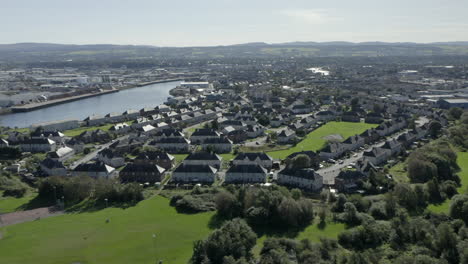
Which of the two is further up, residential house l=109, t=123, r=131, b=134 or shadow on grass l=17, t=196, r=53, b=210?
residential house l=109, t=123, r=131, b=134

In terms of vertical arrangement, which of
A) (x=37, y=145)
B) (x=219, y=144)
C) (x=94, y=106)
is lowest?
(x=94, y=106)

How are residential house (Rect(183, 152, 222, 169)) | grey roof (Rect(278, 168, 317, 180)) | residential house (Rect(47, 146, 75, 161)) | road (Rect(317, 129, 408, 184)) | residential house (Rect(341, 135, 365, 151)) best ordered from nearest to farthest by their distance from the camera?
1. grey roof (Rect(278, 168, 317, 180))
2. road (Rect(317, 129, 408, 184))
3. residential house (Rect(183, 152, 222, 169))
4. residential house (Rect(47, 146, 75, 161))
5. residential house (Rect(341, 135, 365, 151))

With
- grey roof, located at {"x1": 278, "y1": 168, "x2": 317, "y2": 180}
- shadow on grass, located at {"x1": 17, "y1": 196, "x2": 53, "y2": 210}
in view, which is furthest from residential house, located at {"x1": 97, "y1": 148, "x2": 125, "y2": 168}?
grey roof, located at {"x1": 278, "y1": 168, "x2": 317, "y2": 180}

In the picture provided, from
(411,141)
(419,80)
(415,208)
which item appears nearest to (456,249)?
(415,208)

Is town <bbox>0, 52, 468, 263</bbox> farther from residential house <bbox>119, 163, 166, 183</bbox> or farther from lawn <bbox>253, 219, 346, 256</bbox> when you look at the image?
lawn <bbox>253, 219, 346, 256</bbox>

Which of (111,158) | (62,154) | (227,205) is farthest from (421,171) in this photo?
(62,154)

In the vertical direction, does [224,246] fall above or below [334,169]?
above

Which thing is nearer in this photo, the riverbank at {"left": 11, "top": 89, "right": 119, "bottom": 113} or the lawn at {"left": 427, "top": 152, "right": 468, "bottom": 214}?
the lawn at {"left": 427, "top": 152, "right": 468, "bottom": 214}

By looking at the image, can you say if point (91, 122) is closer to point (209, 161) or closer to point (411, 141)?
point (209, 161)

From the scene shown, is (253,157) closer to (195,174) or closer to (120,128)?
(195,174)
